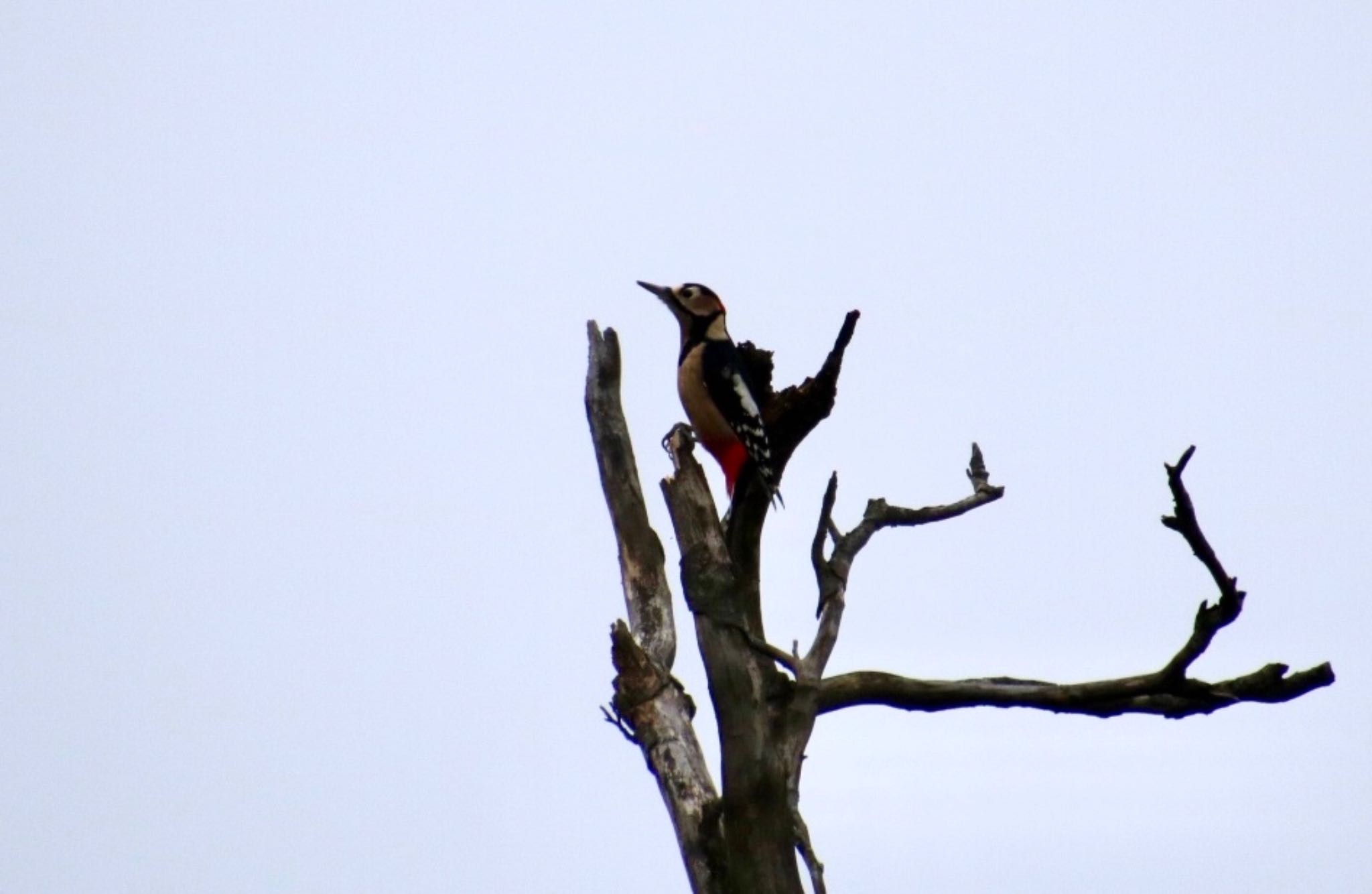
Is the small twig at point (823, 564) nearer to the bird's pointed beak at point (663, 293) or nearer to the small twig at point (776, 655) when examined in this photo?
the small twig at point (776, 655)

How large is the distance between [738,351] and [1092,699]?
2103 millimetres

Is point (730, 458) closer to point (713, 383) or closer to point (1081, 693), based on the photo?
point (713, 383)

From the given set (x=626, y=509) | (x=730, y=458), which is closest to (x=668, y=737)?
(x=626, y=509)

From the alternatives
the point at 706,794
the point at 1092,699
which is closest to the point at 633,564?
the point at 706,794

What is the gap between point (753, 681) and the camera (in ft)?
15.3

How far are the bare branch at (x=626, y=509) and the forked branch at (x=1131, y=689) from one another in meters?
0.79

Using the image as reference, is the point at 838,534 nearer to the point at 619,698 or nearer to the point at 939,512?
the point at 939,512

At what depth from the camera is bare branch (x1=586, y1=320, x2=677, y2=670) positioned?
5.22 m

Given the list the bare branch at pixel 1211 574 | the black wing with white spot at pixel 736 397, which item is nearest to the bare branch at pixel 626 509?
the black wing with white spot at pixel 736 397

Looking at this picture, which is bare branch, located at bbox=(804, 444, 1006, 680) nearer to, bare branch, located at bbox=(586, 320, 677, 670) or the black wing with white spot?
the black wing with white spot

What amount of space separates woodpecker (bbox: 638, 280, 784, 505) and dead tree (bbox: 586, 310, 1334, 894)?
0.49 m

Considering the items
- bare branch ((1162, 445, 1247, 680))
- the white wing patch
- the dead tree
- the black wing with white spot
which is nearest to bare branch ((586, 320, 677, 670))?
the dead tree

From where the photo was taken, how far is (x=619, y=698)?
196 inches

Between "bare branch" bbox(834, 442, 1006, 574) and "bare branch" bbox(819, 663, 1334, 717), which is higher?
"bare branch" bbox(834, 442, 1006, 574)
